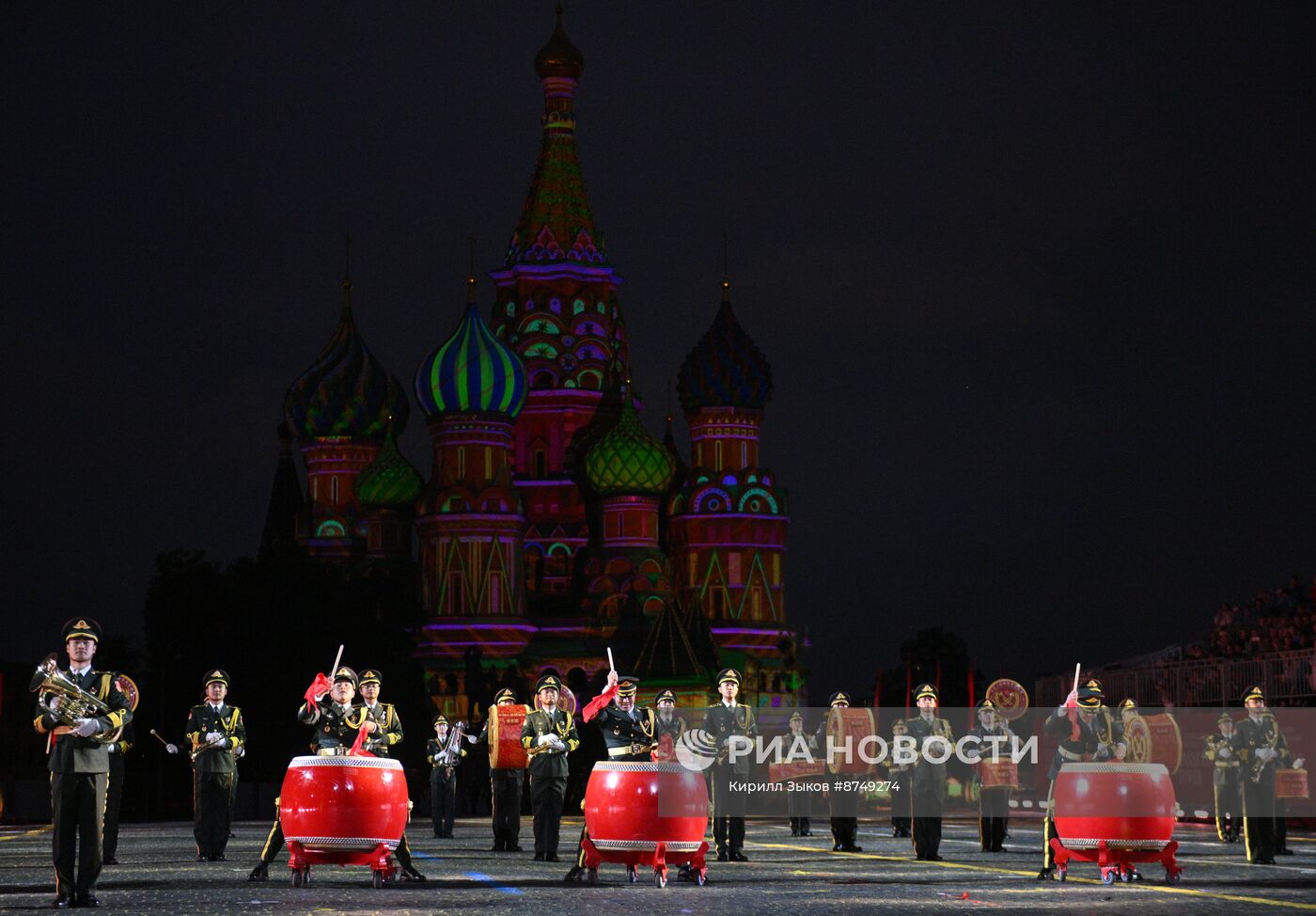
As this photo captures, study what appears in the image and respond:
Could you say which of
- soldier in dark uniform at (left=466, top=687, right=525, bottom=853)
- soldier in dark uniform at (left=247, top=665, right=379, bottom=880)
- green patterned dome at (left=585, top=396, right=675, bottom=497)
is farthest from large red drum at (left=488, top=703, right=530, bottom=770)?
green patterned dome at (left=585, top=396, right=675, bottom=497)

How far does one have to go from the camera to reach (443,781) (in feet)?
111

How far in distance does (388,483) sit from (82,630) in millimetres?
76039

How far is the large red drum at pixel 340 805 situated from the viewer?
17219mm

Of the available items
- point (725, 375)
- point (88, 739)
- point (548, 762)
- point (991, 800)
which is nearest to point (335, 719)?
point (88, 739)

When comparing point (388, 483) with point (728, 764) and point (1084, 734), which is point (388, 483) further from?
point (1084, 734)

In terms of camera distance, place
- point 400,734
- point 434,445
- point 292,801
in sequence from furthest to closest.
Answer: point 434,445 < point 400,734 < point 292,801

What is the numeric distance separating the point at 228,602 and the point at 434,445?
2014 centimetres

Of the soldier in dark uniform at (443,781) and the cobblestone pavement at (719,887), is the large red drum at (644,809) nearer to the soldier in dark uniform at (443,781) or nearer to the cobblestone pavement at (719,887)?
the cobblestone pavement at (719,887)

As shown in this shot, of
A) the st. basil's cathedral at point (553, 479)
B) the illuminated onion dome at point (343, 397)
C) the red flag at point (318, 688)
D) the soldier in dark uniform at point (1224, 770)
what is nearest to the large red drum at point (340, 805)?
the red flag at point (318, 688)

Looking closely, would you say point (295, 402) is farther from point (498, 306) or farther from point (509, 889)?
point (509, 889)

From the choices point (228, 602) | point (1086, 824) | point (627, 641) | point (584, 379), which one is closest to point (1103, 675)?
point (1086, 824)

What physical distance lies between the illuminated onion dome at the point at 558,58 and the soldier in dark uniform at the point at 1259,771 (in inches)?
2989

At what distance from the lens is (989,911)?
15273 millimetres

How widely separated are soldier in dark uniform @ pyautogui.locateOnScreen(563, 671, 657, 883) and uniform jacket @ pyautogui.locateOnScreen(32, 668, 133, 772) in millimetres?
4083
